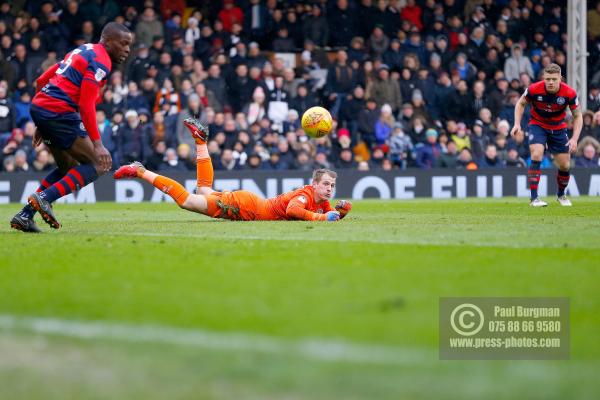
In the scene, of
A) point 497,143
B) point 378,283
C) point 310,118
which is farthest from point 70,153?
point 497,143

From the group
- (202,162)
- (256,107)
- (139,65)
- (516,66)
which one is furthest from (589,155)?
(202,162)

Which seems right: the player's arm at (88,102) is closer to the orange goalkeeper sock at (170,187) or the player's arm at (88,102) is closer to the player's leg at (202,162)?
the orange goalkeeper sock at (170,187)

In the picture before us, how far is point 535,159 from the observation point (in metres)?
15.6

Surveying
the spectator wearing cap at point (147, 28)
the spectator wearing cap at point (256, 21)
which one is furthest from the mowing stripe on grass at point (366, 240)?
the spectator wearing cap at point (256, 21)

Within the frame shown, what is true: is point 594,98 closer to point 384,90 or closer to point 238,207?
point 384,90

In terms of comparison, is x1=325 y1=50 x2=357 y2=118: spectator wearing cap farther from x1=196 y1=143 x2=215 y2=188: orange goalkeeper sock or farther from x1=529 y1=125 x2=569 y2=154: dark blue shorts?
x1=196 y1=143 x2=215 y2=188: orange goalkeeper sock

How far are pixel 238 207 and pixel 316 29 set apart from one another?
13211 mm

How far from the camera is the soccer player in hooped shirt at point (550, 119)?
15086 millimetres

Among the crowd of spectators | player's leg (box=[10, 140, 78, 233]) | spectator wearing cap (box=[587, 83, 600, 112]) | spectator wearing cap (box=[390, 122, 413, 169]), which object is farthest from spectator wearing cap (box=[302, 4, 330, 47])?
player's leg (box=[10, 140, 78, 233])

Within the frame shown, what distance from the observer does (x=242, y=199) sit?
11445mm

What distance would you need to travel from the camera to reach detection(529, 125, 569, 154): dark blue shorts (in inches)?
615

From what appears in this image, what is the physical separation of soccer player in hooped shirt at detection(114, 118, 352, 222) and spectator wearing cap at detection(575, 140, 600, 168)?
13.2 meters

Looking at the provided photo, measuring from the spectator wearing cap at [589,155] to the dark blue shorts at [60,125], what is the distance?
15648 mm

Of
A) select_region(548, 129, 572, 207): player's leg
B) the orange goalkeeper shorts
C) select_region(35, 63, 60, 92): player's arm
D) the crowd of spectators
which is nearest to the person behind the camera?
select_region(35, 63, 60, 92): player's arm
